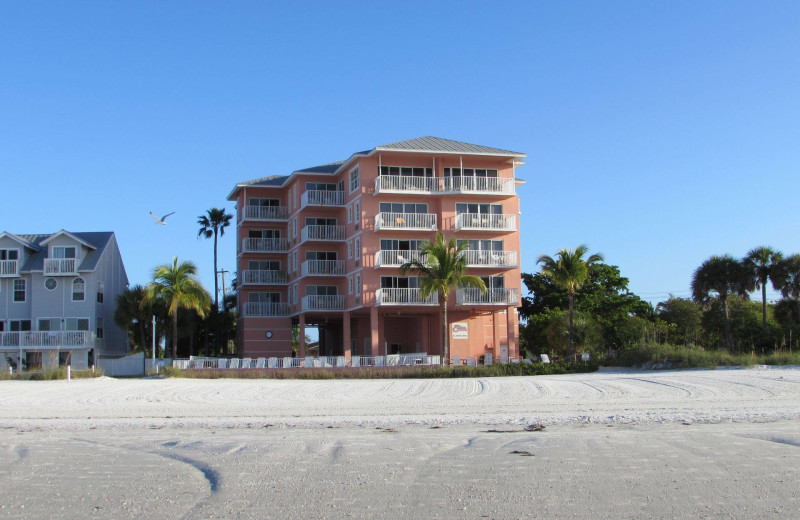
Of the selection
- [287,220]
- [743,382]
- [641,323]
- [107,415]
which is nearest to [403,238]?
[287,220]

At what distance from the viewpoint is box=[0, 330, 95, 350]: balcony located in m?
53.5

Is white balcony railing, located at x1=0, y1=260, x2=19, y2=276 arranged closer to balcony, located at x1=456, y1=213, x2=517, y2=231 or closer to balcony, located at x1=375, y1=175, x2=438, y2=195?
balcony, located at x1=375, y1=175, x2=438, y2=195

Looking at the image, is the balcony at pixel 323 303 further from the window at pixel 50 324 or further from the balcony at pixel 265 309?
the window at pixel 50 324

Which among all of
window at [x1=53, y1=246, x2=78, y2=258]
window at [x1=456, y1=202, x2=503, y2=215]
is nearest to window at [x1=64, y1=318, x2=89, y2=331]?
window at [x1=53, y1=246, x2=78, y2=258]

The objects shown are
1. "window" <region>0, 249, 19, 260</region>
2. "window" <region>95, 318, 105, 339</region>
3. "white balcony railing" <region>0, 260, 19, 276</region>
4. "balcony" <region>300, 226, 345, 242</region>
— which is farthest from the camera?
"window" <region>95, 318, 105, 339</region>

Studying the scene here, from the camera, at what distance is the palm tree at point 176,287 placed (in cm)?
5016

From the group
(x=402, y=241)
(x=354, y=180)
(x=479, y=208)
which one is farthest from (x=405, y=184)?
(x=479, y=208)

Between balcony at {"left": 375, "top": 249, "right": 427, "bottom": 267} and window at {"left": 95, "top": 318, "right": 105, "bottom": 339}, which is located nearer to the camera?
A: balcony at {"left": 375, "top": 249, "right": 427, "bottom": 267}

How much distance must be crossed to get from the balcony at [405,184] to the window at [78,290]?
2178 cm

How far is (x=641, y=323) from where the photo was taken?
58.1 meters

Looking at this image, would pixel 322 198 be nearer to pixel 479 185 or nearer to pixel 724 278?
pixel 479 185

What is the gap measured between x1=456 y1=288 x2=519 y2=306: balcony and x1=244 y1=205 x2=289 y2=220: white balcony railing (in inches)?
681

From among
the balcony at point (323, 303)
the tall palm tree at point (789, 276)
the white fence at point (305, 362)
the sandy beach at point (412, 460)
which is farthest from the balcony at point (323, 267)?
the sandy beach at point (412, 460)

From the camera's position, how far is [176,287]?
50406 millimetres
